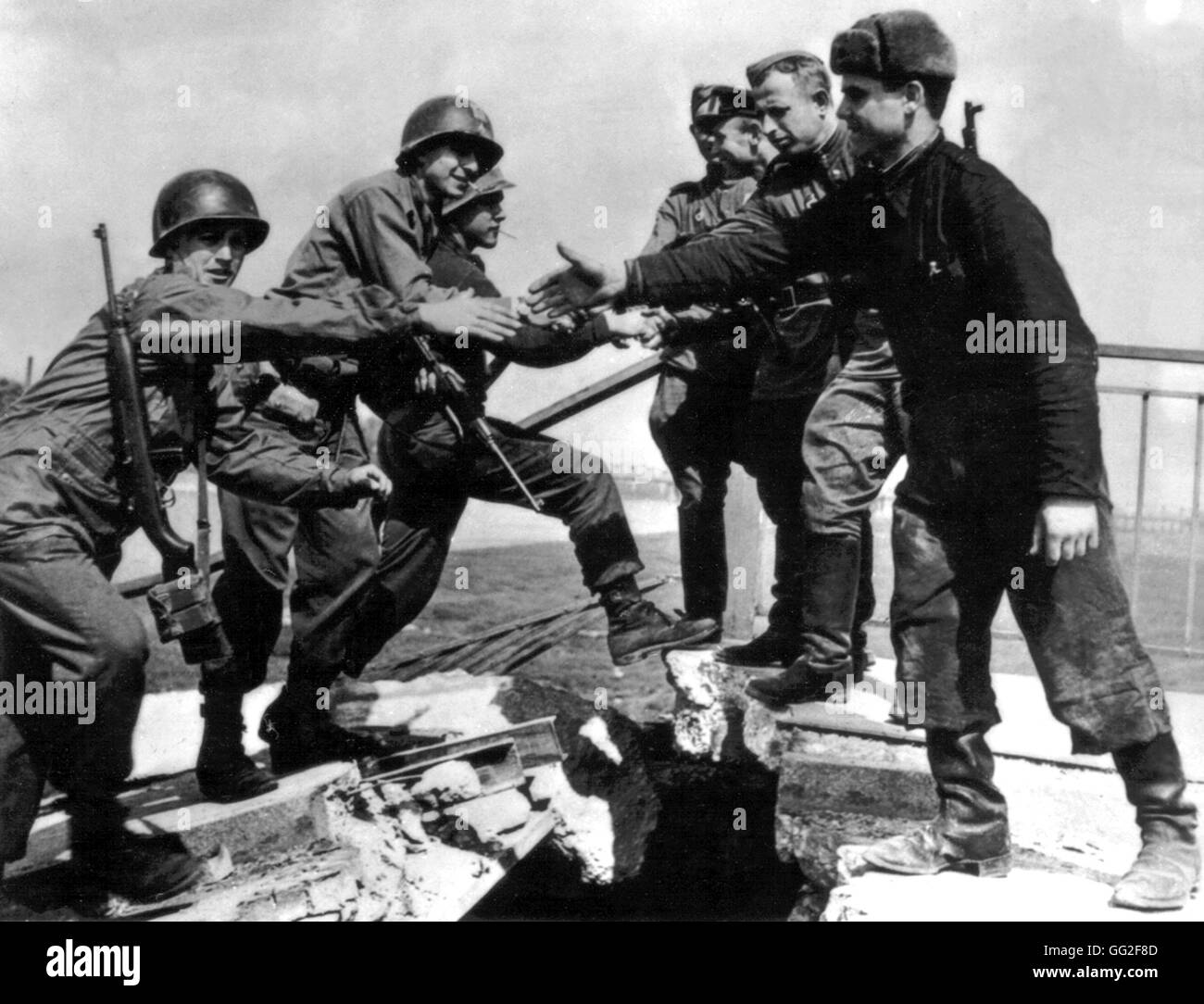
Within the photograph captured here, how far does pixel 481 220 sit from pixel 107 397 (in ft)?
5.30

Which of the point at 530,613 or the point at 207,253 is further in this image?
the point at 530,613

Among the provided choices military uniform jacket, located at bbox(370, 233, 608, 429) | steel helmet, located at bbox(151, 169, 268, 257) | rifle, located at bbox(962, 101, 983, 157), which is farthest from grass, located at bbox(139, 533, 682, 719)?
rifle, located at bbox(962, 101, 983, 157)

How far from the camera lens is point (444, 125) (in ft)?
13.9

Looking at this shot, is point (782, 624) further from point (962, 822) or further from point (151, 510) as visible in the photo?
point (151, 510)

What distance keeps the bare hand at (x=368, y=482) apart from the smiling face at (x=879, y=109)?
1.82 m

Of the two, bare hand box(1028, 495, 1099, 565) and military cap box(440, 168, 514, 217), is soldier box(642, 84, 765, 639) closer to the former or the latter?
military cap box(440, 168, 514, 217)

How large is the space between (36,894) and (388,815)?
1232 millimetres

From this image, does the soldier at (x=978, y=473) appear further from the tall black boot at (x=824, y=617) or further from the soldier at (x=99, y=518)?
the soldier at (x=99, y=518)

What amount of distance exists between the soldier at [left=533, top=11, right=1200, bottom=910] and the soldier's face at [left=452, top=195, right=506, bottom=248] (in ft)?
4.80

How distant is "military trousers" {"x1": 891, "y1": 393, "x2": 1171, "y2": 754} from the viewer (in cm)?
286

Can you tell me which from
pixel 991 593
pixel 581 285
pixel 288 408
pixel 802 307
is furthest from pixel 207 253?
pixel 991 593

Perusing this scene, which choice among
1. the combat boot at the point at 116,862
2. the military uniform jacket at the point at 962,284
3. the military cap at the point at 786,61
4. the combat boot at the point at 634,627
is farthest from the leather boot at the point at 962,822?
the military cap at the point at 786,61

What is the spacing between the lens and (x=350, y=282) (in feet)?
13.6
